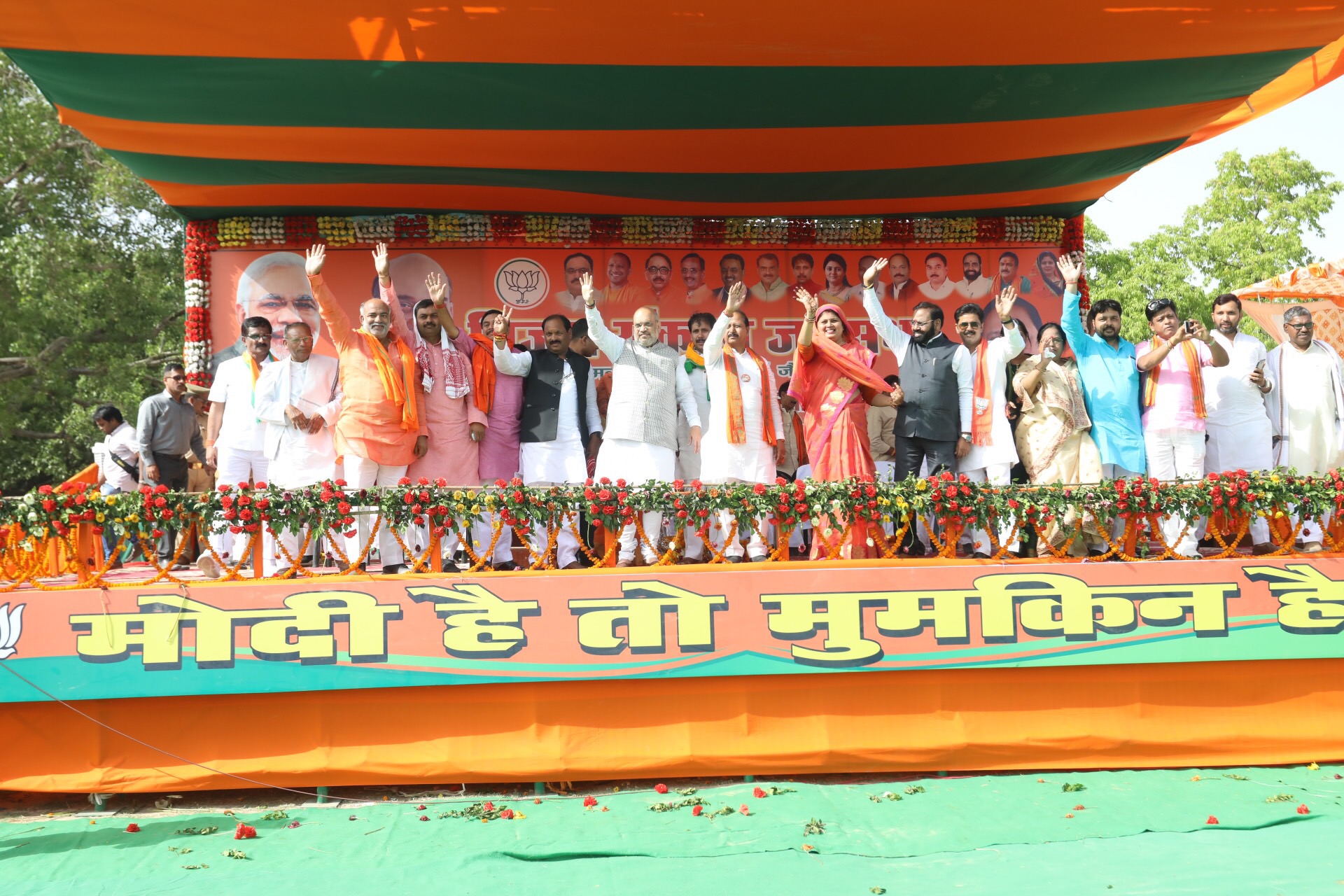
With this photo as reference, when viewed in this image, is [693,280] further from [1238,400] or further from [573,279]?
[1238,400]

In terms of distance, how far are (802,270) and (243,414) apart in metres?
4.16

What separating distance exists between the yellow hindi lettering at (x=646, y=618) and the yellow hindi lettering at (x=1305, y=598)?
257cm

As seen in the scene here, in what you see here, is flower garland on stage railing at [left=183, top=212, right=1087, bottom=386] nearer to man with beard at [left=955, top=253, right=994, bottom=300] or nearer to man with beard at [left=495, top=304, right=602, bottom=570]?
man with beard at [left=955, top=253, right=994, bottom=300]

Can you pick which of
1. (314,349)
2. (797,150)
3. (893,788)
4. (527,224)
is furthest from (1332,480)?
(314,349)

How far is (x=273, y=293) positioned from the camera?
7.37m

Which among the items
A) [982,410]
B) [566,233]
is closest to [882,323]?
[982,410]

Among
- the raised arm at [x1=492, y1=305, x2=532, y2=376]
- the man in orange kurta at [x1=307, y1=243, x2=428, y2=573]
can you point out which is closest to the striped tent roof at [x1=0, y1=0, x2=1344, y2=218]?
the man in orange kurta at [x1=307, y1=243, x2=428, y2=573]

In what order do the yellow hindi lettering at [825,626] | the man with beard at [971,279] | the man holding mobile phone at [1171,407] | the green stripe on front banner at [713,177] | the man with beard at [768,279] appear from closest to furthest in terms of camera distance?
1. the yellow hindi lettering at [825,626]
2. the man holding mobile phone at [1171,407]
3. the green stripe on front banner at [713,177]
4. the man with beard at [768,279]
5. the man with beard at [971,279]

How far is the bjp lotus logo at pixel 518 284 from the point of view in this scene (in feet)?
24.6

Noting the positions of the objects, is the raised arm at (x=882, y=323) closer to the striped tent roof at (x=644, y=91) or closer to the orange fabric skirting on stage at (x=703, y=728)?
the striped tent roof at (x=644, y=91)

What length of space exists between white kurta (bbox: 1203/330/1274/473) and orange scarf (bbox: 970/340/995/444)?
137 centimetres

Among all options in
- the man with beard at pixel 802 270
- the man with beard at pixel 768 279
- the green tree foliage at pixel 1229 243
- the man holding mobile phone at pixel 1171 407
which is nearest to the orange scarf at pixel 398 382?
the man with beard at pixel 768 279

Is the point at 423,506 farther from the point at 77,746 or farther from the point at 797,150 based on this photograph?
the point at 797,150

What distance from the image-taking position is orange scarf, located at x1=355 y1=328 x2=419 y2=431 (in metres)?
5.22
